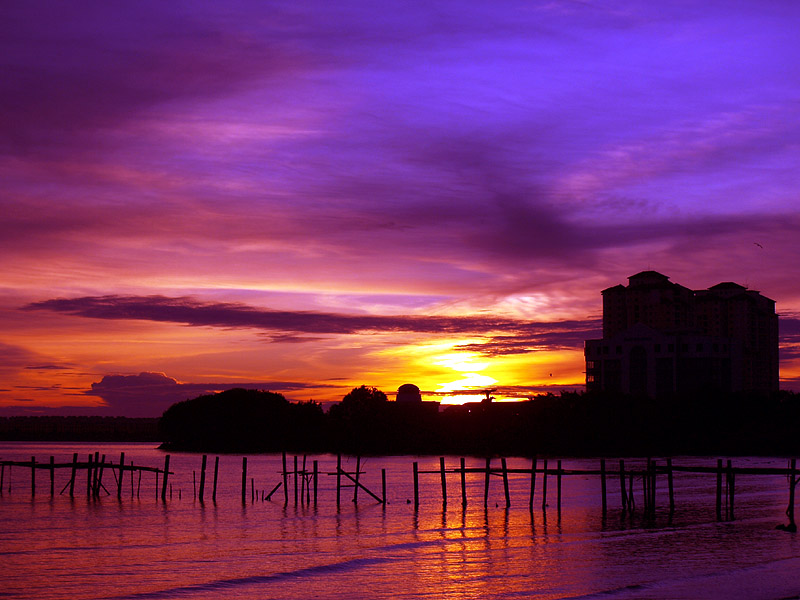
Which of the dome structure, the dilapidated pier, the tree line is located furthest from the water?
the dome structure

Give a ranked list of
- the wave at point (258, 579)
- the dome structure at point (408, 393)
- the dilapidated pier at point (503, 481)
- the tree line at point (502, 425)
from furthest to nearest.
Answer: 1. the dome structure at point (408, 393)
2. the tree line at point (502, 425)
3. the dilapidated pier at point (503, 481)
4. the wave at point (258, 579)

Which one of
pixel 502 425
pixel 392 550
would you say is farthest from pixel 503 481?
pixel 502 425

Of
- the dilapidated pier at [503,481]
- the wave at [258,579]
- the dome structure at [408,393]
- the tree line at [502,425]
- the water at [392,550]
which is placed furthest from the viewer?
the dome structure at [408,393]

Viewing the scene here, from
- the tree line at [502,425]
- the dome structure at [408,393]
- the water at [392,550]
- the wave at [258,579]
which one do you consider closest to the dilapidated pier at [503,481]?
the water at [392,550]

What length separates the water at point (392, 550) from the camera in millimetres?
27438

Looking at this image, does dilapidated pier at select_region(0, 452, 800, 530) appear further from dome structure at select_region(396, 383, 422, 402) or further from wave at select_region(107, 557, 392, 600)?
dome structure at select_region(396, 383, 422, 402)

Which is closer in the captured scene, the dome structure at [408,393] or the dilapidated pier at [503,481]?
the dilapidated pier at [503,481]

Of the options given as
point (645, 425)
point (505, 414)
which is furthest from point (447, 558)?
point (505, 414)

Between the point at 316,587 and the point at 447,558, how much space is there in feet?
21.7

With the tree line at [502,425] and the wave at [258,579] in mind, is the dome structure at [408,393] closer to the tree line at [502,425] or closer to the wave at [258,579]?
the tree line at [502,425]

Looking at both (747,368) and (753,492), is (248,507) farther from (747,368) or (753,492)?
(747,368)

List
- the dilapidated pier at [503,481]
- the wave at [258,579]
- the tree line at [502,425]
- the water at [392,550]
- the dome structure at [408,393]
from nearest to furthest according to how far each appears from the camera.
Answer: the wave at [258,579]
the water at [392,550]
the dilapidated pier at [503,481]
the tree line at [502,425]
the dome structure at [408,393]

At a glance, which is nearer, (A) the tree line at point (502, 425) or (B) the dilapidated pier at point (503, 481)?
Answer: (B) the dilapidated pier at point (503, 481)

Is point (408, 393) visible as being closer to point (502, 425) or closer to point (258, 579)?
point (502, 425)
